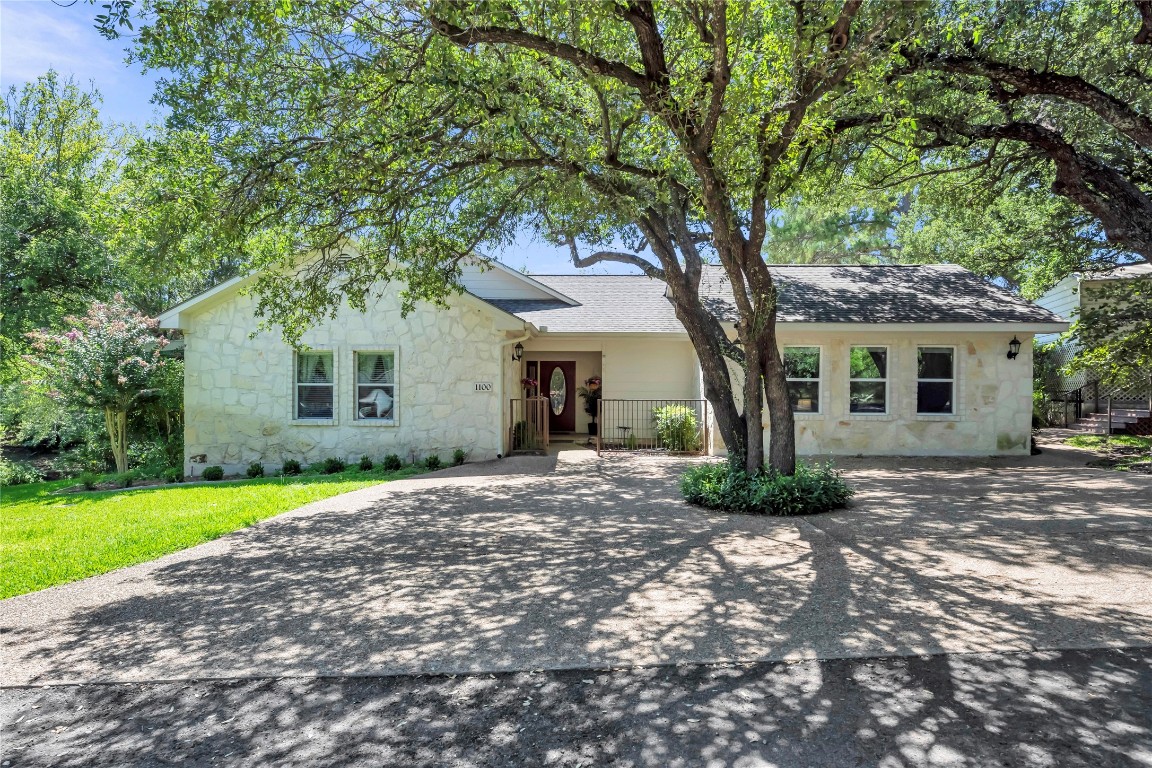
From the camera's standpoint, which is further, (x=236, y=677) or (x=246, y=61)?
(x=246, y=61)

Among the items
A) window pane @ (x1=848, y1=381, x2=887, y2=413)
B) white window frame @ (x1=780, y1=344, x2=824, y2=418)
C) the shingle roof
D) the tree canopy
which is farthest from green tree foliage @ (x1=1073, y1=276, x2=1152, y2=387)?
white window frame @ (x1=780, y1=344, x2=824, y2=418)

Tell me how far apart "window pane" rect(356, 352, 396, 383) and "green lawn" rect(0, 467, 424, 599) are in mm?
2066

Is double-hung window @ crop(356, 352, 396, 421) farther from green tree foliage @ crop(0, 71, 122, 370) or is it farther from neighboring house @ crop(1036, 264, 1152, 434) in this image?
neighboring house @ crop(1036, 264, 1152, 434)

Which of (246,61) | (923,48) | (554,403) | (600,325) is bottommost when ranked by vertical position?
(554,403)

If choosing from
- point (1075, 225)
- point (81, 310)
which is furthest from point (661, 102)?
point (81, 310)

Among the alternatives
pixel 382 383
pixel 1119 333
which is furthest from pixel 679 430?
pixel 1119 333

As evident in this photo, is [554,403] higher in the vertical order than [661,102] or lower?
lower

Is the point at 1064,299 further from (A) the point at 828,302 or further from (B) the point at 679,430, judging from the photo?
(B) the point at 679,430

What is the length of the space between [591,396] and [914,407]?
7422 millimetres

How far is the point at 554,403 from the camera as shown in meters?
17.4

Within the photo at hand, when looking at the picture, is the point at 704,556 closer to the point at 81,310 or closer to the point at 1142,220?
the point at 1142,220

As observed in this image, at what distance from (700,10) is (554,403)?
40.5 feet

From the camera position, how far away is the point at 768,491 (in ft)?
25.0

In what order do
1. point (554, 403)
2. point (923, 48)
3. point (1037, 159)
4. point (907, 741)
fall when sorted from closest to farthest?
point (907, 741) → point (923, 48) → point (1037, 159) → point (554, 403)
